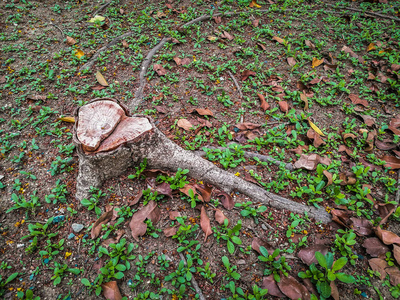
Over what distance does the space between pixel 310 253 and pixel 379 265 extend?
2.10 ft

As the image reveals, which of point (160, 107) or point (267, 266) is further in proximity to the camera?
point (160, 107)

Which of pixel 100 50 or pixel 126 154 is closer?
pixel 126 154

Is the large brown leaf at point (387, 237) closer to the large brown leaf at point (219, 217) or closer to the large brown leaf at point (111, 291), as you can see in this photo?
the large brown leaf at point (219, 217)

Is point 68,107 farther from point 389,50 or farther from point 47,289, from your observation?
point 389,50

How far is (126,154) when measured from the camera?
7.52ft

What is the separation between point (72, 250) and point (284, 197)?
90.5 inches

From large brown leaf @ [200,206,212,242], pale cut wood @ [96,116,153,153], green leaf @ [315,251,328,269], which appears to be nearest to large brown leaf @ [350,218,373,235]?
green leaf @ [315,251,328,269]

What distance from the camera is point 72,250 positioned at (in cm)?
215

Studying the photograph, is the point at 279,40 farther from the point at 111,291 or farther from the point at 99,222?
the point at 111,291

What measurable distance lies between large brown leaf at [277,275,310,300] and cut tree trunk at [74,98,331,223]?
73 cm

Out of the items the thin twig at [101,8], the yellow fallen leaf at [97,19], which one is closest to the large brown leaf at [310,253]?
Answer: the yellow fallen leaf at [97,19]

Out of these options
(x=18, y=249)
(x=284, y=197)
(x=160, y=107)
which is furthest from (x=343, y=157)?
(x=18, y=249)

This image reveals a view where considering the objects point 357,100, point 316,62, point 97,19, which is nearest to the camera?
point 357,100

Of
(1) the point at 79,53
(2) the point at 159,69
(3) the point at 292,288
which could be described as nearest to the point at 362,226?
(3) the point at 292,288
